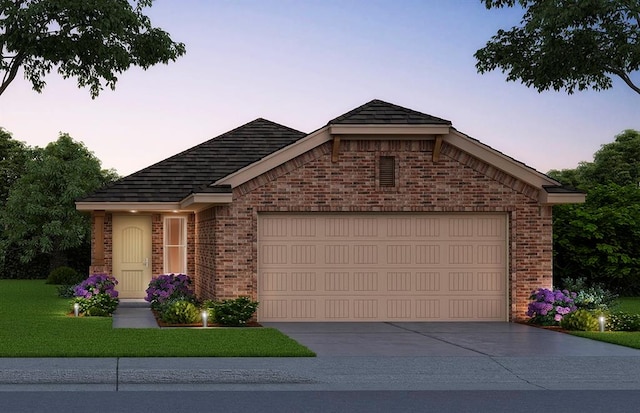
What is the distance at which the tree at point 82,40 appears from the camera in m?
20.7

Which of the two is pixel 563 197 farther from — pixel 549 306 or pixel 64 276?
pixel 64 276

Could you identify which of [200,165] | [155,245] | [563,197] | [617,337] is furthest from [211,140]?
[617,337]

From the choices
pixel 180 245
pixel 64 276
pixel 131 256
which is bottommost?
pixel 64 276

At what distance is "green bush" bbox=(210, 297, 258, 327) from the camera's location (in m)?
19.7

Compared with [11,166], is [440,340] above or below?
below

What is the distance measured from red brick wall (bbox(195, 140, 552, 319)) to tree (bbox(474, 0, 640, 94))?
14.4ft

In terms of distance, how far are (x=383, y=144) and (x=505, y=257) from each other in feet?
12.9

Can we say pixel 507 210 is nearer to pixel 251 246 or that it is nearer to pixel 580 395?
pixel 251 246

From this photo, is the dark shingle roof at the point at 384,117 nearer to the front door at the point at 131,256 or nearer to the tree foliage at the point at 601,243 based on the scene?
the front door at the point at 131,256

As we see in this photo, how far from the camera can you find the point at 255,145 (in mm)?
29797

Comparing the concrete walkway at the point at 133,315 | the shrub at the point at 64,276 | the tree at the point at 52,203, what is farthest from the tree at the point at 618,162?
the concrete walkway at the point at 133,315

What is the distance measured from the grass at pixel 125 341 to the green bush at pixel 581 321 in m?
6.51

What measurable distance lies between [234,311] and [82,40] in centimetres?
779

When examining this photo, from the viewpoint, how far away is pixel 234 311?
1972 centimetres
